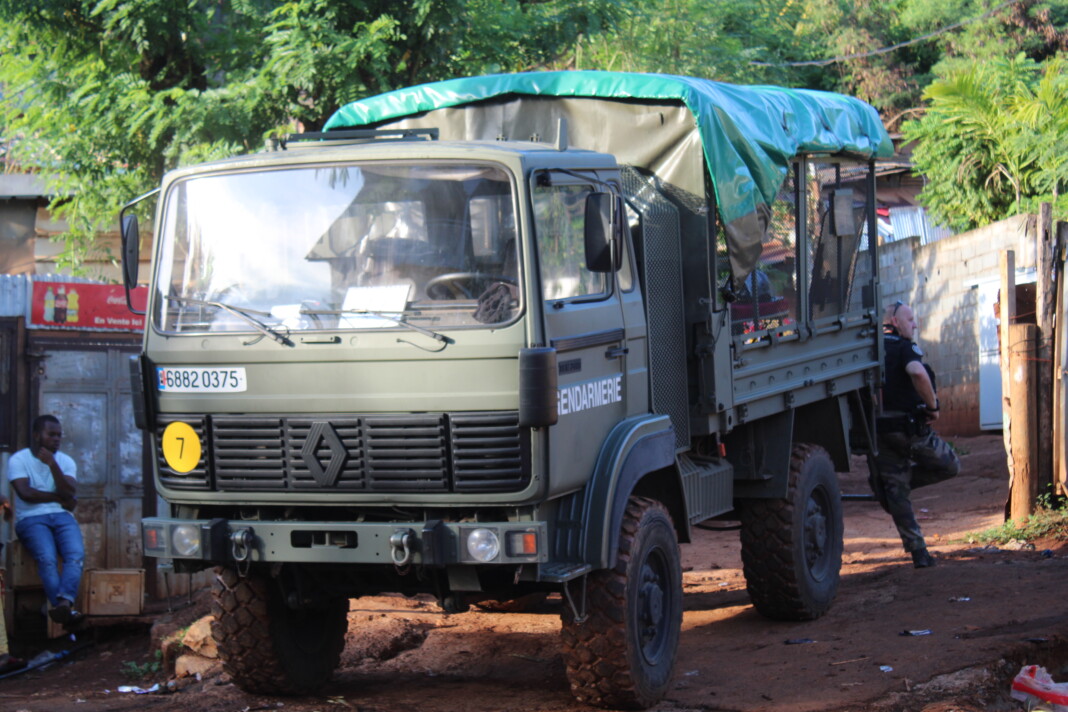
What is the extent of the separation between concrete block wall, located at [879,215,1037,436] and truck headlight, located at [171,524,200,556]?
458 inches

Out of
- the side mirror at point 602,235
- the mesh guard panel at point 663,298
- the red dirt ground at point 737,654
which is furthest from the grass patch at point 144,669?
Answer: the side mirror at point 602,235

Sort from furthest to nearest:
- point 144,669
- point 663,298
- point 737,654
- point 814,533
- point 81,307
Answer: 1. point 81,307
2. point 144,669
3. point 814,533
4. point 737,654
5. point 663,298

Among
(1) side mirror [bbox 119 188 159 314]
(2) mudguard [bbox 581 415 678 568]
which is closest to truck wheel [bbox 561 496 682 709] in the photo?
(2) mudguard [bbox 581 415 678 568]

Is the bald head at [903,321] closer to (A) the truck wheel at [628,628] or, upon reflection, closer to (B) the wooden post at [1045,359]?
(B) the wooden post at [1045,359]

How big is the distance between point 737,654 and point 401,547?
267 cm

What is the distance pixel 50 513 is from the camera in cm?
897

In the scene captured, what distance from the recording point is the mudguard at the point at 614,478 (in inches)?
205

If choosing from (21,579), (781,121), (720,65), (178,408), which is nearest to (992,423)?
(720,65)

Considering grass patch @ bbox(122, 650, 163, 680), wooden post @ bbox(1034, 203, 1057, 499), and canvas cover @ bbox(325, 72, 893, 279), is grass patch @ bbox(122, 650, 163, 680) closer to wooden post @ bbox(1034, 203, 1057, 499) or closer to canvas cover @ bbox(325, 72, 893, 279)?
canvas cover @ bbox(325, 72, 893, 279)

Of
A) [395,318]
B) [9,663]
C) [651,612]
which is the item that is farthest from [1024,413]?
[9,663]

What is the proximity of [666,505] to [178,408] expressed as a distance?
95.9 inches

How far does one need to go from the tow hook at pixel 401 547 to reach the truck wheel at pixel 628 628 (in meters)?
0.81

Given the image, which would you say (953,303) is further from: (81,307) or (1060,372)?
(81,307)

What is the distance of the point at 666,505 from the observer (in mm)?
6289
